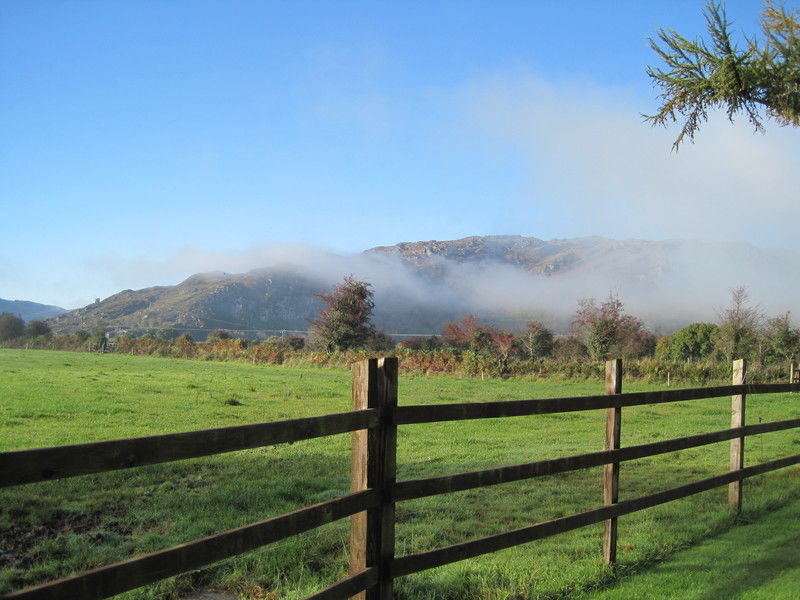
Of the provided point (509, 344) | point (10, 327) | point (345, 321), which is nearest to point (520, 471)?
point (509, 344)

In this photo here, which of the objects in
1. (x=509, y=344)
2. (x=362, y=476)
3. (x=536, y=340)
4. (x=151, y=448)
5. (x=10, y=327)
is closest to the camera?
(x=151, y=448)

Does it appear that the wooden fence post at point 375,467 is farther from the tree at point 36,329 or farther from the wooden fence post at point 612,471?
the tree at point 36,329

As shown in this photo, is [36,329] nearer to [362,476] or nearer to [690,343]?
[690,343]

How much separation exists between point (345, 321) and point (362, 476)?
137ft

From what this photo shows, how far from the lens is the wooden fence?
2.54 meters

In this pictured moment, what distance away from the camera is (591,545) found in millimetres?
6418

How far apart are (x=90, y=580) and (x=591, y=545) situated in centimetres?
506

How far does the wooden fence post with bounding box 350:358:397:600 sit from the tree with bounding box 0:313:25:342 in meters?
74.9

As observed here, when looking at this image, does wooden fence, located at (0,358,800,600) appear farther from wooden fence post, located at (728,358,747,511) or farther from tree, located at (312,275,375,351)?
tree, located at (312,275,375,351)

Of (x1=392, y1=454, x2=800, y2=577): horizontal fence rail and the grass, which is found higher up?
(x1=392, y1=454, x2=800, y2=577): horizontal fence rail

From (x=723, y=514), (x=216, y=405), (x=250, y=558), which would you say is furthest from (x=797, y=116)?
(x=216, y=405)

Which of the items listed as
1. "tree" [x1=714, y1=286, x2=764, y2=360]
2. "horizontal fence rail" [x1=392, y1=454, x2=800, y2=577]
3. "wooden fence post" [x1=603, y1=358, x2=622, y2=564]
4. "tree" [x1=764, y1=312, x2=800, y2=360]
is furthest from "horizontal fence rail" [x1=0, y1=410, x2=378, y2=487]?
"tree" [x1=764, y1=312, x2=800, y2=360]

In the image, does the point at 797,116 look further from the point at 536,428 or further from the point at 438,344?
the point at 438,344

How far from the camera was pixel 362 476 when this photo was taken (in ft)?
12.6
